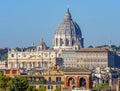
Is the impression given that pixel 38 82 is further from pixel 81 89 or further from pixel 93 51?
pixel 93 51

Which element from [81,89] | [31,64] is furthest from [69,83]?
[31,64]

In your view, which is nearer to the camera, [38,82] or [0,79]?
[0,79]

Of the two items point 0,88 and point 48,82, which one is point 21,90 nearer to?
point 0,88

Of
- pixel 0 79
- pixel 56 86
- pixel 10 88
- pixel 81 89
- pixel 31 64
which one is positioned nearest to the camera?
pixel 81 89

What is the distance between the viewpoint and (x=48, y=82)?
61906 mm

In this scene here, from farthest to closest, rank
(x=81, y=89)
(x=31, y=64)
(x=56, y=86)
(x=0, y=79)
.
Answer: (x=31, y=64) → (x=56, y=86) → (x=0, y=79) → (x=81, y=89)

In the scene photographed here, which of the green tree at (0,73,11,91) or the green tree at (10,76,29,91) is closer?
the green tree at (10,76,29,91)

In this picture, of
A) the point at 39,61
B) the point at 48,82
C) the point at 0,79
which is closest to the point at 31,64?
the point at 39,61

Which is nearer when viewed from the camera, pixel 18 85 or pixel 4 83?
pixel 18 85

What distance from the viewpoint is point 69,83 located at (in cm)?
4647

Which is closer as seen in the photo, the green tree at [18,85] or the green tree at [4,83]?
the green tree at [18,85]

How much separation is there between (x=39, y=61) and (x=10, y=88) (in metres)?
155

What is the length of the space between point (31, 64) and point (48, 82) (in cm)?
13395

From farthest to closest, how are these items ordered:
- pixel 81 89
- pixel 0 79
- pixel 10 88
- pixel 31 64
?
pixel 31 64 < pixel 0 79 < pixel 10 88 < pixel 81 89
